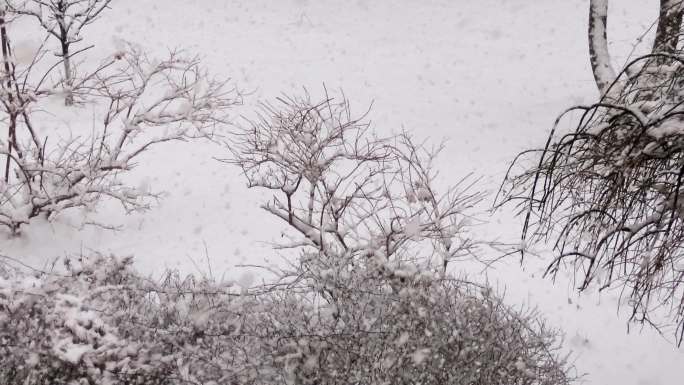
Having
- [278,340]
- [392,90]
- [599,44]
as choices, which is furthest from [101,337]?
[392,90]

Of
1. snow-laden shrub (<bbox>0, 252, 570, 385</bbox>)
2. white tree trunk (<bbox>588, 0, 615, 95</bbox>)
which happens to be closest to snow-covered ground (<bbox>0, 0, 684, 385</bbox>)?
white tree trunk (<bbox>588, 0, 615, 95</bbox>)

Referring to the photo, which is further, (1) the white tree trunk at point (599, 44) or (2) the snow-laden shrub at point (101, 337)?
(1) the white tree trunk at point (599, 44)

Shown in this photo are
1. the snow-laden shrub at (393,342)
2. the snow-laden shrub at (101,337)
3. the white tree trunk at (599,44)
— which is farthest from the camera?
the white tree trunk at (599,44)

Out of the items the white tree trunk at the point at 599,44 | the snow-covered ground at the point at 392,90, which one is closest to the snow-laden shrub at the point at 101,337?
the snow-covered ground at the point at 392,90

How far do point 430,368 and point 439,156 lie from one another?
9.73 metres

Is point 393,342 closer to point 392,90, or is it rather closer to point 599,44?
point 599,44

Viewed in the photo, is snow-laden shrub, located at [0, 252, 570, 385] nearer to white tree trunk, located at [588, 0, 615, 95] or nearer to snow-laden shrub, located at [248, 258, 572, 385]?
snow-laden shrub, located at [248, 258, 572, 385]

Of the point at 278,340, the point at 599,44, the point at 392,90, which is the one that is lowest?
the point at 278,340

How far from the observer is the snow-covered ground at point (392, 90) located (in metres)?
10.3

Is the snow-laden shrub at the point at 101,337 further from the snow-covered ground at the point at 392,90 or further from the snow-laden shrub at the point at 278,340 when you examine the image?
the snow-covered ground at the point at 392,90

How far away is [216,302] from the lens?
21.7 ft

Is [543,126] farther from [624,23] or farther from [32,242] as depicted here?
[32,242]

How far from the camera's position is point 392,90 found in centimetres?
1747

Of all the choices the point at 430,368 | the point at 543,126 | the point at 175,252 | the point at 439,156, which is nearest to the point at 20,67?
the point at 175,252
